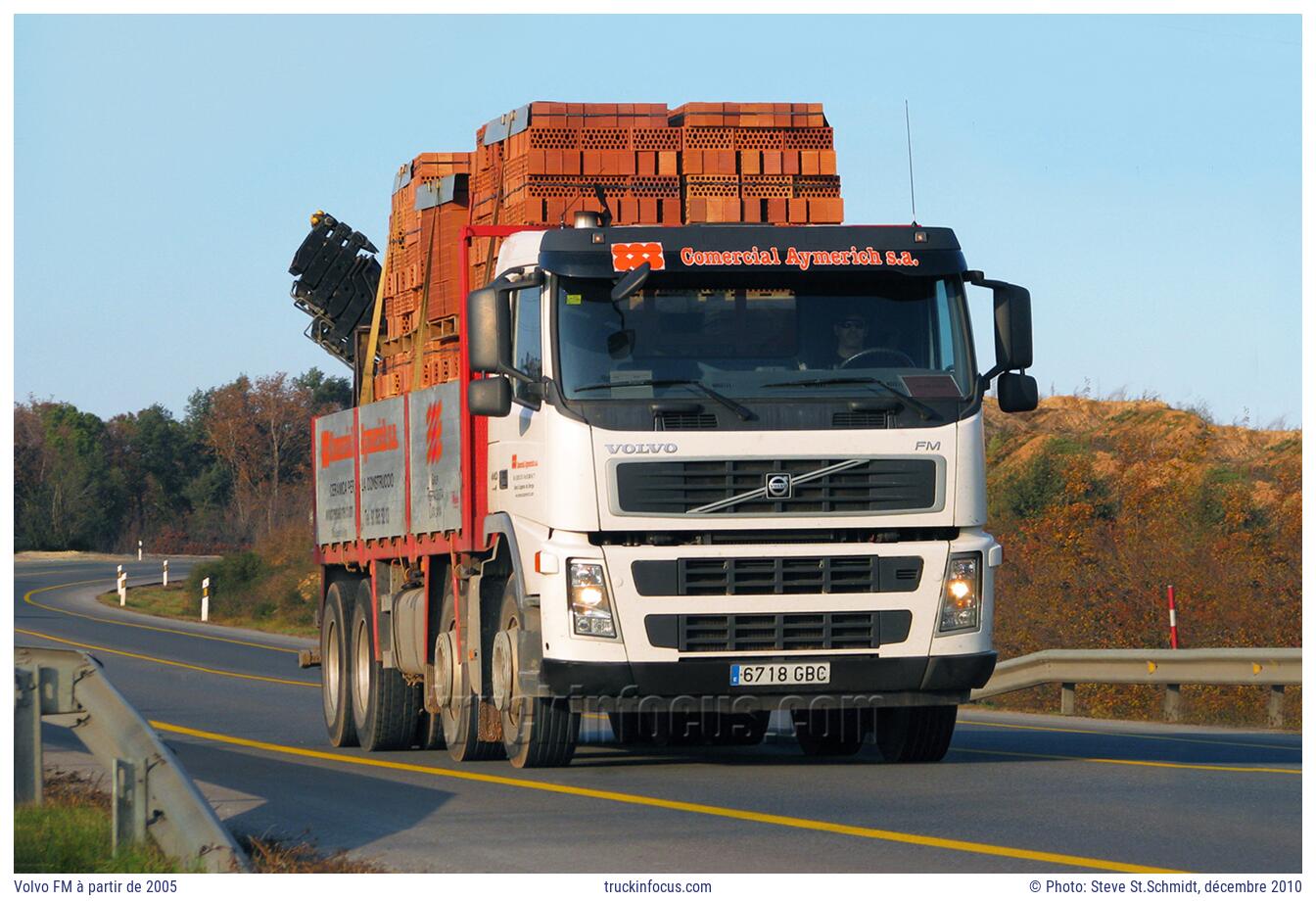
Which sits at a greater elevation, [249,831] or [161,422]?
[161,422]

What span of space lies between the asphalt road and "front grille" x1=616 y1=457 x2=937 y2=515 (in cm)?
165

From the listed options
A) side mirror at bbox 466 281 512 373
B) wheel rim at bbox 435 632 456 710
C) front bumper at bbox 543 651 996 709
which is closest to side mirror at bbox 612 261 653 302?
side mirror at bbox 466 281 512 373

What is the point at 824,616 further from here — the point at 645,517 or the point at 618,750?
the point at 618,750

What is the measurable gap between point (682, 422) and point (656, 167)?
3588 millimetres

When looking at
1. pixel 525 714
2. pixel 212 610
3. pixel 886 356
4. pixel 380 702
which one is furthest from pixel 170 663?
pixel 886 356

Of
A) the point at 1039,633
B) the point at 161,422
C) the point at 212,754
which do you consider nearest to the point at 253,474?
the point at 161,422

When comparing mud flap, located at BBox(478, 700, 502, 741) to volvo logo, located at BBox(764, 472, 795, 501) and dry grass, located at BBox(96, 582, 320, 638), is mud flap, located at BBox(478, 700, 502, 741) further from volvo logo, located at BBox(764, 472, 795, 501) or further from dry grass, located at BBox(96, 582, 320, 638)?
dry grass, located at BBox(96, 582, 320, 638)

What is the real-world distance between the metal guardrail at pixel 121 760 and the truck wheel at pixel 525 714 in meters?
3.28

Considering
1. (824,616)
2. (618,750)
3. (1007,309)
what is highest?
(1007,309)

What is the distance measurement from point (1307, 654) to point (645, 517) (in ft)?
20.7

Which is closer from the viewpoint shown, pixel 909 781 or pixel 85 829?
pixel 85 829

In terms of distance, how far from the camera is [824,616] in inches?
474

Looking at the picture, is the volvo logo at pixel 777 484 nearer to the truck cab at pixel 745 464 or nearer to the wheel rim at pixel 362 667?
the truck cab at pixel 745 464

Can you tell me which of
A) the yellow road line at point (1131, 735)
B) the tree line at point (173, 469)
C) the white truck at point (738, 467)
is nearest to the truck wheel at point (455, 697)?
the white truck at point (738, 467)
